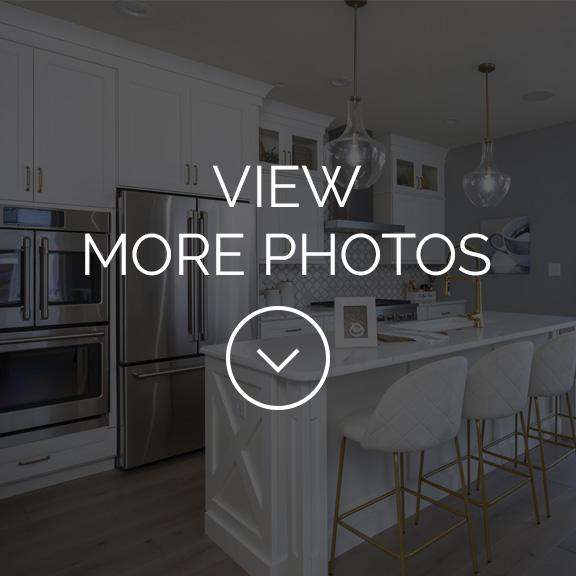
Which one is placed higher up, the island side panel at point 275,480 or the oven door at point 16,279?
the oven door at point 16,279

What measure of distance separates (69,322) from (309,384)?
5.55 ft

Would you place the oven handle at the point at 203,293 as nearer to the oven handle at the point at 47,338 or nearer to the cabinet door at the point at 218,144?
the cabinet door at the point at 218,144

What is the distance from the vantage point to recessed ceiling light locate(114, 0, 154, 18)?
2504 mm

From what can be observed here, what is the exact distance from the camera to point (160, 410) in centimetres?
302

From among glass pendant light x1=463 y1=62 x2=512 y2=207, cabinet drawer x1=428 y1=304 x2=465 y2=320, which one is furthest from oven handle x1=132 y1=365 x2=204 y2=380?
cabinet drawer x1=428 y1=304 x2=465 y2=320

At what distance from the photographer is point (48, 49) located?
269 cm

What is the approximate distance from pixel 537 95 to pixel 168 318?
3349 millimetres

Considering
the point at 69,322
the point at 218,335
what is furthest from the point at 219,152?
the point at 69,322

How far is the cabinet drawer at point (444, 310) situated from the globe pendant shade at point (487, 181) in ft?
6.81

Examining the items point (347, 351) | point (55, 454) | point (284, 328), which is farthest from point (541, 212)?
point (55, 454)

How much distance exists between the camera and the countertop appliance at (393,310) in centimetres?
439

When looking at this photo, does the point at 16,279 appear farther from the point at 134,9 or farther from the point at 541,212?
the point at 541,212

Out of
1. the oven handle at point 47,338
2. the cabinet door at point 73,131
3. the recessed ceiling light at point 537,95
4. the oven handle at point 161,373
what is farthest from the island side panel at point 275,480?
the recessed ceiling light at point 537,95

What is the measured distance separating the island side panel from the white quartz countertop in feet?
0.23
